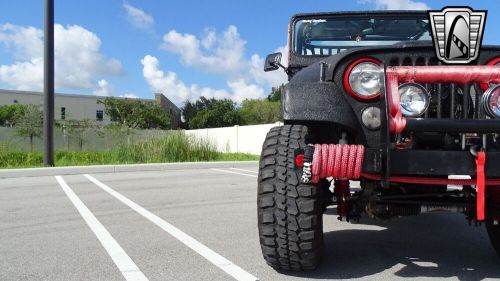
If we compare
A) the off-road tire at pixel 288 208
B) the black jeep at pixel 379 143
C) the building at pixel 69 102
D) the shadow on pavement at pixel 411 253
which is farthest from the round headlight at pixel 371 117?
the building at pixel 69 102

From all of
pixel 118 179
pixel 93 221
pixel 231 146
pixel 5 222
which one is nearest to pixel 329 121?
pixel 93 221

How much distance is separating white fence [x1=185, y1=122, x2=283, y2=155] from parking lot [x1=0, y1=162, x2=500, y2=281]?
1567 centimetres

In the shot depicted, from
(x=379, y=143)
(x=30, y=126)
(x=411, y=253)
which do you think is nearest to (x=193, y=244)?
(x=411, y=253)

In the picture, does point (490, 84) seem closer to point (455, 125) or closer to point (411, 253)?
point (455, 125)

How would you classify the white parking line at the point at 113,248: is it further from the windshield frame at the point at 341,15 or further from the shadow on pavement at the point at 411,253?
the windshield frame at the point at 341,15

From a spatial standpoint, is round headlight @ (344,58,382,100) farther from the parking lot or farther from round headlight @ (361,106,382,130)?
the parking lot

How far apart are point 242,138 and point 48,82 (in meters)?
12.3

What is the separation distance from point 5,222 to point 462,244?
464cm

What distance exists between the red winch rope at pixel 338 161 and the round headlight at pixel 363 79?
1.13 feet

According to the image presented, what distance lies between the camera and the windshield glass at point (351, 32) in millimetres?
4652

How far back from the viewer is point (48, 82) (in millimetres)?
13367

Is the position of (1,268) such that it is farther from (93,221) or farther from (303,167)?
(303,167)

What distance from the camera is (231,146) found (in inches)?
996

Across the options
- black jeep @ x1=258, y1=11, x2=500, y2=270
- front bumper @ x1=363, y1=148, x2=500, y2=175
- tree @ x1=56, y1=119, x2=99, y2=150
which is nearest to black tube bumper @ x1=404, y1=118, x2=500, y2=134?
black jeep @ x1=258, y1=11, x2=500, y2=270
